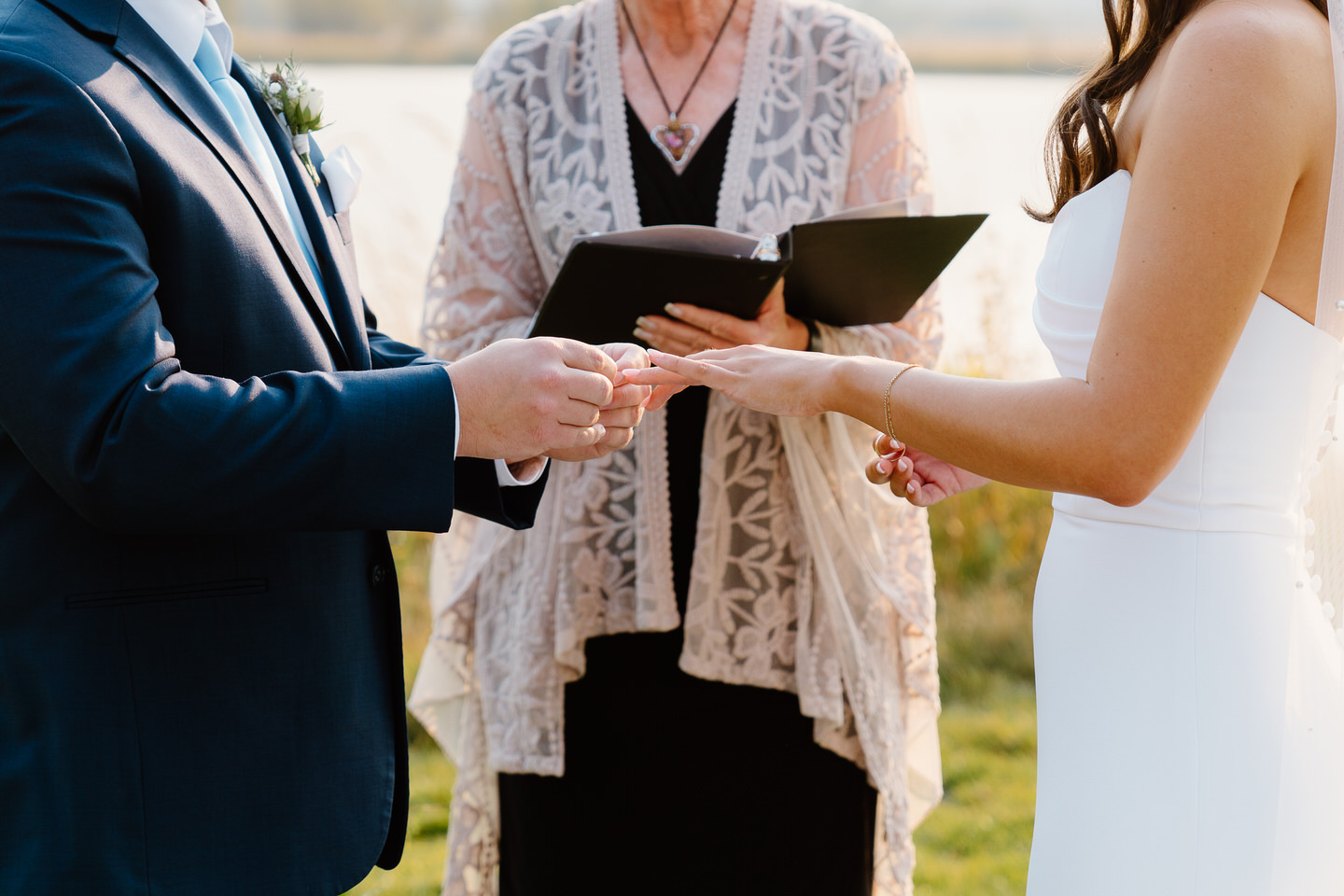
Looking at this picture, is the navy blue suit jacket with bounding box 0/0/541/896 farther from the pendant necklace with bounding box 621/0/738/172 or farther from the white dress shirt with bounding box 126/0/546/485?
the pendant necklace with bounding box 621/0/738/172

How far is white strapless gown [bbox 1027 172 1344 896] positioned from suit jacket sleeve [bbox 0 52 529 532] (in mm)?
1090

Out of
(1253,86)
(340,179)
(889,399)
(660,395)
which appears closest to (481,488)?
(660,395)

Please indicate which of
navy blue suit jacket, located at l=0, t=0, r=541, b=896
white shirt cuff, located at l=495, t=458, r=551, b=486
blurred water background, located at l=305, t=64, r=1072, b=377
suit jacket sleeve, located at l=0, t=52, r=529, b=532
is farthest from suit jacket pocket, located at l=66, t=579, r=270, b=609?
blurred water background, located at l=305, t=64, r=1072, b=377

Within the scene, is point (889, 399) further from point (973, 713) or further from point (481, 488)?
point (973, 713)

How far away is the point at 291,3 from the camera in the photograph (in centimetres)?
1351

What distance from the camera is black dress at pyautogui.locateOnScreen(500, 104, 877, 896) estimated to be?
2.69 metres

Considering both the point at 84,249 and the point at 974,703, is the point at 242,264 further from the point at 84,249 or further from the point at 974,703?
the point at 974,703

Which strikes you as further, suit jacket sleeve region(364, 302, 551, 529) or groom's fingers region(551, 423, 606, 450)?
suit jacket sleeve region(364, 302, 551, 529)

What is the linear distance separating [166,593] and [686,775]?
141cm

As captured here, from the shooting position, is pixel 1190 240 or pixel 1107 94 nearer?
pixel 1190 240

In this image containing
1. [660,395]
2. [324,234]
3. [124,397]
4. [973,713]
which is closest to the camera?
[124,397]

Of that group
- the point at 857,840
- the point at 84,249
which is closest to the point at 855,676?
the point at 857,840

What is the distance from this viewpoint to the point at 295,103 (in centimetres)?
205

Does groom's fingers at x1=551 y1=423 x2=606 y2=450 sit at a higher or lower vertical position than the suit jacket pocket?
higher
